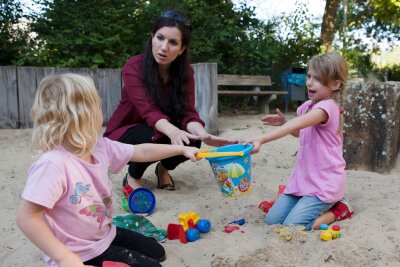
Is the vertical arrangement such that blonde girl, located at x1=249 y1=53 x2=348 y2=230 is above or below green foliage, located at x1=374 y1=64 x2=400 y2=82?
below

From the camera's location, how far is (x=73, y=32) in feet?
22.7

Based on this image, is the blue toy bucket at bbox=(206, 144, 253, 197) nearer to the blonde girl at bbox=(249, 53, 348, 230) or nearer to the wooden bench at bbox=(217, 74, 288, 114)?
the blonde girl at bbox=(249, 53, 348, 230)

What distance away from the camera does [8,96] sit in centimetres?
525

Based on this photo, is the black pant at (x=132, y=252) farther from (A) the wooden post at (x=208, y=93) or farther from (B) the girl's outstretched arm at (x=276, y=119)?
(A) the wooden post at (x=208, y=93)

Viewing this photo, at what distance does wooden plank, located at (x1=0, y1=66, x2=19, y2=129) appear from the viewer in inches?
206

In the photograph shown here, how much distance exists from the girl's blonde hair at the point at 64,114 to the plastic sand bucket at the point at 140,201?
3.38ft

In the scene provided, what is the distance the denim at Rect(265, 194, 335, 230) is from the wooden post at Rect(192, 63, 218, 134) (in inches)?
106

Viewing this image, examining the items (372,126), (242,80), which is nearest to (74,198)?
(372,126)

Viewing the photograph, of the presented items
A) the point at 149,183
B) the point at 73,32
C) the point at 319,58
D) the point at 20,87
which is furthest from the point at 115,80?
the point at 319,58

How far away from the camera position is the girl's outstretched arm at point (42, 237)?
138 cm

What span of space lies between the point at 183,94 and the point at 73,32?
4.63 meters

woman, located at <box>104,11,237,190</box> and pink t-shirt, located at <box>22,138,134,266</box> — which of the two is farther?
woman, located at <box>104,11,237,190</box>

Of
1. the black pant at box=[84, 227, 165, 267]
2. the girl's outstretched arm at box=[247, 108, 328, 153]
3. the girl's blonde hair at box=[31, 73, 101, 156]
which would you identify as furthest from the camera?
the girl's outstretched arm at box=[247, 108, 328, 153]

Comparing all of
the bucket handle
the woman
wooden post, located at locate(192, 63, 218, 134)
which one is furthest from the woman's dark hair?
wooden post, located at locate(192, 63, 218, 134)
